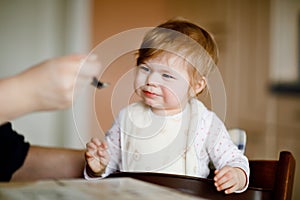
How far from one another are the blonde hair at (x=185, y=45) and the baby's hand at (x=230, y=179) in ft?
0.31

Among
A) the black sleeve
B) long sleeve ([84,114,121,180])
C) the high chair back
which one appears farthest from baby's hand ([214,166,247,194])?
the black sleeve

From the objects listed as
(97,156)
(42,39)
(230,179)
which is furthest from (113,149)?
(42,39)

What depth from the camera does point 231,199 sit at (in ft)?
1.69

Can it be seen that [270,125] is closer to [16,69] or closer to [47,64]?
[16,69]

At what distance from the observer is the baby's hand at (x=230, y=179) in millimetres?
513

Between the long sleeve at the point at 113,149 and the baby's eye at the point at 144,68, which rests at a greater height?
the baby's eye at the point at 144,68

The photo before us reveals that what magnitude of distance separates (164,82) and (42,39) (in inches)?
59.2

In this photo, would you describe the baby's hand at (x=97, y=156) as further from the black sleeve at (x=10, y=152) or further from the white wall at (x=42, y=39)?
the white wall at (x=42, y=39)

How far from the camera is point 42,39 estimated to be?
6.49 ft

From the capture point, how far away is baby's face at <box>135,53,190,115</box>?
544mm

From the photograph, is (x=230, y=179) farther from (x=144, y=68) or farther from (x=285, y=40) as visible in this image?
(x=285, y=40)

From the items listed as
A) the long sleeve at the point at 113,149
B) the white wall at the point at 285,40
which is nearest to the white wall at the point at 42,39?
the white wall at the point at 285,40

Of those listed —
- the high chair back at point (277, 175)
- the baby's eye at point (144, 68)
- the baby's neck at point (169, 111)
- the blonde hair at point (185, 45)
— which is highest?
the blonde hair at point (185, 45)

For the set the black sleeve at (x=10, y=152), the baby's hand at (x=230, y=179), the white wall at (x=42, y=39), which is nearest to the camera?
the baby's hand at (x=230, y=179)
